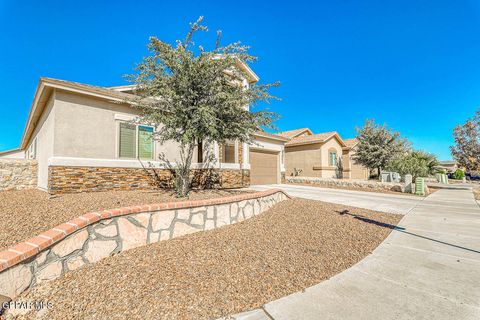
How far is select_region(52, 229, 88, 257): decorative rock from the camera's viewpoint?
9.51 feet

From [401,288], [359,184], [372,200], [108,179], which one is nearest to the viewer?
[401,288]

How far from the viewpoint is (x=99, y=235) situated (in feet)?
11.1

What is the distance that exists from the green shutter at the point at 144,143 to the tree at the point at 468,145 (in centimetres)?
1981

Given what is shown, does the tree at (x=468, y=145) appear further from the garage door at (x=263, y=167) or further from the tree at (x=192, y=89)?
the tree at (x=192, y=89)

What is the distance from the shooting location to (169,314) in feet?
7.55

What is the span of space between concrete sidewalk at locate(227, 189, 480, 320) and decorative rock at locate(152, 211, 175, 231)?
7.92ft

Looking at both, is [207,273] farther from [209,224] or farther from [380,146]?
[380,146]

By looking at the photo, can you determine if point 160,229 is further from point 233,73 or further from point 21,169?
point 21,169

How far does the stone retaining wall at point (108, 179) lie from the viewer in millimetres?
7087

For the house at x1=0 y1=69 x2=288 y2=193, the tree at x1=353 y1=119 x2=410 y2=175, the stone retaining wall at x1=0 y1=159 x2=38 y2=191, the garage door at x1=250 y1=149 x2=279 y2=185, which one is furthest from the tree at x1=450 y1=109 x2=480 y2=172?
the stone retaining wall at x1=0 y1=159 x2=38 y2=191

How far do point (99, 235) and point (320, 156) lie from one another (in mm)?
20015

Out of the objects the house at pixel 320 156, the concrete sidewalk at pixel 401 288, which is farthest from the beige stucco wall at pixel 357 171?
the concrete sidewalk at pixel 401 288

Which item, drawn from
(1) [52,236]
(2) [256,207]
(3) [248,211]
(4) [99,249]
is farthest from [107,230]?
(2) [256,207]

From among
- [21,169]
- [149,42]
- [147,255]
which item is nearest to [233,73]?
[149,42]
